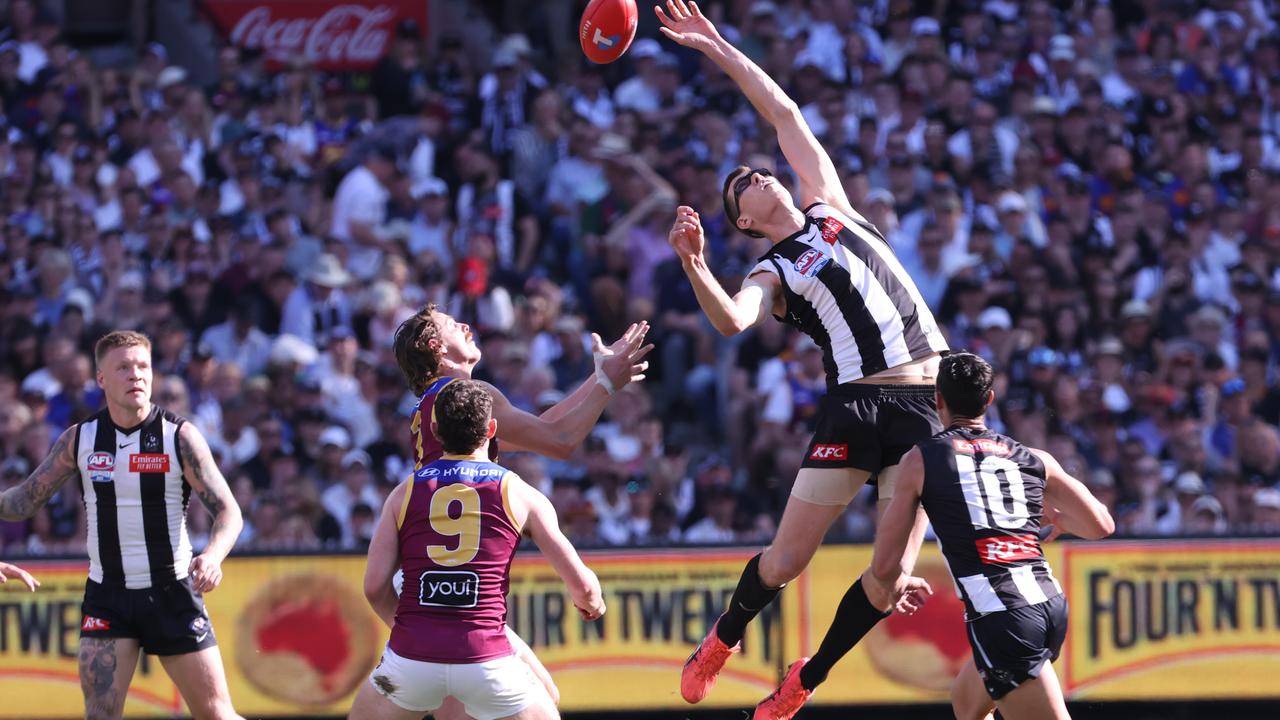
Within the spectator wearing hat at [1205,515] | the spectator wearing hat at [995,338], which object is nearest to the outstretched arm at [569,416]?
the spectator wearing hat at [1205,515]

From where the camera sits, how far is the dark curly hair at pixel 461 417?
6000 mm

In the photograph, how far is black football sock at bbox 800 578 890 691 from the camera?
7.49 metres

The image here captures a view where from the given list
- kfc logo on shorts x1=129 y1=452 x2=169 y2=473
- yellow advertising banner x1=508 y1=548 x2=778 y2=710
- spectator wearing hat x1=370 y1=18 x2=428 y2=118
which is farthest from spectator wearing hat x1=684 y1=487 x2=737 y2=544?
spectator wearing hat x1=370 y1=18 x2=428 y2=118

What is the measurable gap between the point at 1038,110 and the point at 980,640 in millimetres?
9436

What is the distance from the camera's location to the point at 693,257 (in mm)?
6781

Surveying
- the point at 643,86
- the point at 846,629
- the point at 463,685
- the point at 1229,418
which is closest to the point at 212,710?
the point at 463,685

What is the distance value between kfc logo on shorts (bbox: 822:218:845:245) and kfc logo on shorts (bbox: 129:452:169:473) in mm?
3060

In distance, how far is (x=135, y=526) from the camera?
732 cm

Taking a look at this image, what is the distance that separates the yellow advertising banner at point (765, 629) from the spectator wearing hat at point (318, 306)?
3.29m

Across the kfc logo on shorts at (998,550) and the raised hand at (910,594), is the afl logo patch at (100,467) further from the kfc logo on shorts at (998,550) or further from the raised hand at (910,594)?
the kfc logo on shorts at (998,550)

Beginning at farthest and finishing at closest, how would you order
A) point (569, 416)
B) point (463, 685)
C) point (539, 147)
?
point (539, 147), point (569, 416), point (463, 685)

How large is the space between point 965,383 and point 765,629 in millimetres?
4399

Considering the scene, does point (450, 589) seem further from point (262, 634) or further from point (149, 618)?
point (262, 634)

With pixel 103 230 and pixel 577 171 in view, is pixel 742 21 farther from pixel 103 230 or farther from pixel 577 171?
pixel 103 230
